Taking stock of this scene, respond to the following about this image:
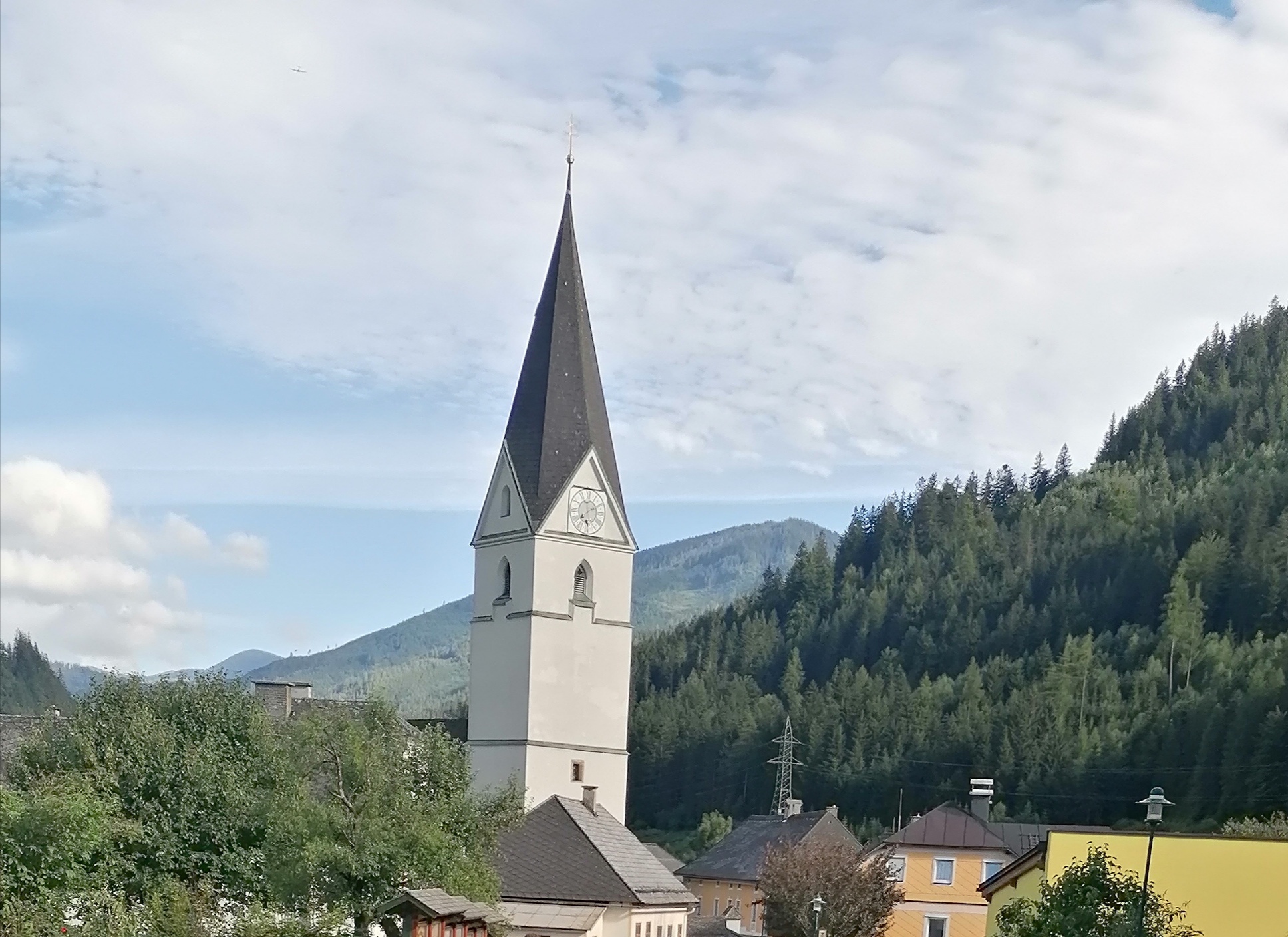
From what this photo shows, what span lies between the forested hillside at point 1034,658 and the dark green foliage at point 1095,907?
228ft

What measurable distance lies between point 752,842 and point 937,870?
17.2 m

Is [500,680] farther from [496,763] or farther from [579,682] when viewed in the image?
[496,763]

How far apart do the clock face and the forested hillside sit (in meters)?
46.0

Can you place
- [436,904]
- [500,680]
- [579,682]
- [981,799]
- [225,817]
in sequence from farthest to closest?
[981,799] → [500,680] → [579,682] → [225,817] → [436,904]

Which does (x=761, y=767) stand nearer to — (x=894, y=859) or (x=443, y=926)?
(x=894, y=859)

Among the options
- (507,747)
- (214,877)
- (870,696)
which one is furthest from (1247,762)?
(214,877)

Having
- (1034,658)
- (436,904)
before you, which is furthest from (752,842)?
(436,904)

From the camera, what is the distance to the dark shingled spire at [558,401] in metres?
64.5

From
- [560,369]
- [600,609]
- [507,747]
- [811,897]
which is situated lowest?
[811,897]

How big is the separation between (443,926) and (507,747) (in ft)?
107

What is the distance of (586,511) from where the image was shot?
65.2 m

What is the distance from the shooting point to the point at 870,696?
140750 millimetres

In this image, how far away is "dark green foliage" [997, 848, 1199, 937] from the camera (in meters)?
26.8

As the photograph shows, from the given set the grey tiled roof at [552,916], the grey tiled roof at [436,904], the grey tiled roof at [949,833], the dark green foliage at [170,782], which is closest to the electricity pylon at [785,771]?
the grey tiled roof at [949,833]
